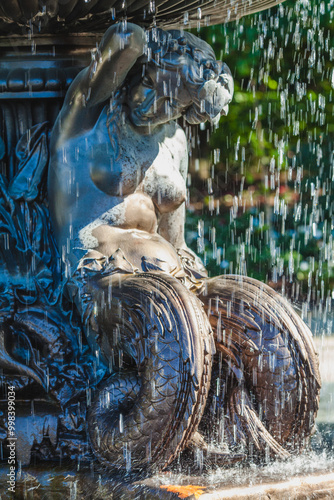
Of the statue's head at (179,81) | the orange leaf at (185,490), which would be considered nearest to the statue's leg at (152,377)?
the orange leaf at (185,490)

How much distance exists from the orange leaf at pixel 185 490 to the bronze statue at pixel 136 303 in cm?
12

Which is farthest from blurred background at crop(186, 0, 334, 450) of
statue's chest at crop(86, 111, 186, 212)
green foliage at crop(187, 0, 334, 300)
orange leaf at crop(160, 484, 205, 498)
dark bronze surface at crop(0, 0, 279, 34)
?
orange leaf at crop(160, 484, 205, 498)

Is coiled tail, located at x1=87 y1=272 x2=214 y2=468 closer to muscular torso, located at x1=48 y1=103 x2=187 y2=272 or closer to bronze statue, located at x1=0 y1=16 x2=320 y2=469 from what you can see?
bronze statue, located at x1=0 y1=16 x2=320 y2=469

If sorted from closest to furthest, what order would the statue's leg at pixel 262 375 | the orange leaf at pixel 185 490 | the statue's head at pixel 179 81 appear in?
the orange leaf at pixel 185 490, the statue's leg at pixel 262 375, the statue's head at pixel 179 81

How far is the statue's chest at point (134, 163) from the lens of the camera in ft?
8.55

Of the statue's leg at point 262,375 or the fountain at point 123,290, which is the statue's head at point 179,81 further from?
the statue's leg at point 262,375

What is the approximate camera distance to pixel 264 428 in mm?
2334

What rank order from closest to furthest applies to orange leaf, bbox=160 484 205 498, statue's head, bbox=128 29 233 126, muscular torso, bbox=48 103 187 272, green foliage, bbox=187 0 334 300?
orange leaf, bbox=160 484 205 498
statue's head, bbox=128 29 233 126
muscular torso, bbox=48 103 187 272
green foliage, bbox=187 0 334 300

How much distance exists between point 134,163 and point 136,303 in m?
0.64

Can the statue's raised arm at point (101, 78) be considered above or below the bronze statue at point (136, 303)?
above

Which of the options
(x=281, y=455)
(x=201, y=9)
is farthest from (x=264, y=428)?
(x=201, y=9)

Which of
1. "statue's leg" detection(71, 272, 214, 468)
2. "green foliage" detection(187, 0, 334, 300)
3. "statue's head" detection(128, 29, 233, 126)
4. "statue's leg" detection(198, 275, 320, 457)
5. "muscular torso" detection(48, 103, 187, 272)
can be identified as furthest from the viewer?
"green foliage" detection(187, 0, 334, 300)

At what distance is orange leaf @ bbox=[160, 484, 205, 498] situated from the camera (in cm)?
193

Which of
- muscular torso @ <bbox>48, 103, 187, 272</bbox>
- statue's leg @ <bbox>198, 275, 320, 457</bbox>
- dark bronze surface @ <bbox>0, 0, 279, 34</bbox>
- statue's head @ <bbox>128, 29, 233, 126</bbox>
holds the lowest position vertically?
statue's leg @ <bbox>198, 275, 320, 457</bbox>
